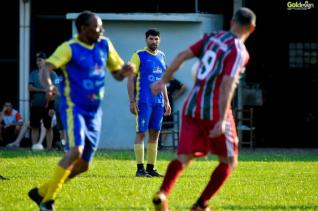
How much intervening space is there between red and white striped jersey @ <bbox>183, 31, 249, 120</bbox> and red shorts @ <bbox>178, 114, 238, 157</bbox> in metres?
0.08

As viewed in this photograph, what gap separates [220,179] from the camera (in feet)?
32.7

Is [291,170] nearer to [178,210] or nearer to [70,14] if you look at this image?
[178,210]

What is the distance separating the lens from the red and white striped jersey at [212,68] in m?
9.70

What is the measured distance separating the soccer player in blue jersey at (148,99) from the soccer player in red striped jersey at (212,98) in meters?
5.59

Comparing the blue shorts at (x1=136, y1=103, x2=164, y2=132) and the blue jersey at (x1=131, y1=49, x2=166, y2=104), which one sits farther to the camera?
the blue shorts at (x1=136, y1=103, x2=164, y2=132)

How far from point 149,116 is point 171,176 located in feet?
19.7

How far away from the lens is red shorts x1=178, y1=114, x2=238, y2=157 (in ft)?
32.2

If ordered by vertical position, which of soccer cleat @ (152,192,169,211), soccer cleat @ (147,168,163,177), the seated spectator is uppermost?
soccer cleat @ (152,192,169,211)

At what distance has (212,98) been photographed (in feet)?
32.1

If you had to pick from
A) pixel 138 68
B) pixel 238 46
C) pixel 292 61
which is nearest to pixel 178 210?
pixel 238 46

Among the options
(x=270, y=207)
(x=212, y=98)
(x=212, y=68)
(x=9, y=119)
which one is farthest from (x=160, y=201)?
(x=9, y=119)

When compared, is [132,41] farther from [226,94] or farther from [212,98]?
[226,94]

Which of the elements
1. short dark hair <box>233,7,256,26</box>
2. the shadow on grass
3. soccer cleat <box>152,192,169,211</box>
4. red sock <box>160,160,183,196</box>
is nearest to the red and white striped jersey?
short dark hair <box>233,7,256,26</box>

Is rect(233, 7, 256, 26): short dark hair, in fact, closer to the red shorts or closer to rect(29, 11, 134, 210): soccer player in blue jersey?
the red shorts
